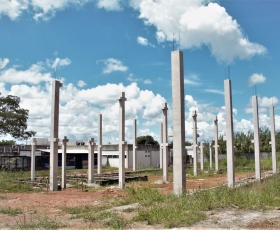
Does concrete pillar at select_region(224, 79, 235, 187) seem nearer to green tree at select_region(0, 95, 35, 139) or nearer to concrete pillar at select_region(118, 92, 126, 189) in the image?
concrete pillar at select_region(118, 92, 126, 189)

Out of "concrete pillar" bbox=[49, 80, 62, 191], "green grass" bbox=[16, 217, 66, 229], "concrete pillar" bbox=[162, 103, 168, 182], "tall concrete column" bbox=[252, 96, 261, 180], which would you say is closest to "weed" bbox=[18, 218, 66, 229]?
"green grass" bbox=[16, 217, 66, 229]

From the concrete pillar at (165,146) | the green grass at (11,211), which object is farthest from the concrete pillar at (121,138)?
the green grass at (11,211)

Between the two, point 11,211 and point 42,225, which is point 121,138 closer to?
point 11,211

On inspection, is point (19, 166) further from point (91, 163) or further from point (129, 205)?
point (129, 205)

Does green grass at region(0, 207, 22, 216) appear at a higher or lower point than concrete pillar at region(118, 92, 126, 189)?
lower

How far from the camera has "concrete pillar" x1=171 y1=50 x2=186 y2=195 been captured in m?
11.8

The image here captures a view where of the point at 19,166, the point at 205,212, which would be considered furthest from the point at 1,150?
the point at 205,212

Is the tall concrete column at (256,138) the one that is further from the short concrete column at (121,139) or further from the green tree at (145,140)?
the green tree at (145,140)

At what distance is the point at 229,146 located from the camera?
16.2 metres

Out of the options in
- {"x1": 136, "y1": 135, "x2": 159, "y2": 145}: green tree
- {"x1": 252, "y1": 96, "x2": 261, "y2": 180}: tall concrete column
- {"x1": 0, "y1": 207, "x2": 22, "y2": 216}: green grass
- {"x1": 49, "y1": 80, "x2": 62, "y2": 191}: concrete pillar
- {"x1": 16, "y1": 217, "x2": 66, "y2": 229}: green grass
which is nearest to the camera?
{"x1": 16, "y1": 217, "x2": 66, "y2": 229}: green grass

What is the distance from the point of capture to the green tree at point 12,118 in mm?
35031

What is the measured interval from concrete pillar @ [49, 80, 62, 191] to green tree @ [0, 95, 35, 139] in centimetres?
1903

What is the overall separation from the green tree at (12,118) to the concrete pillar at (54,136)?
19030 millimetres

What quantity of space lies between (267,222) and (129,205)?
14.6ft
